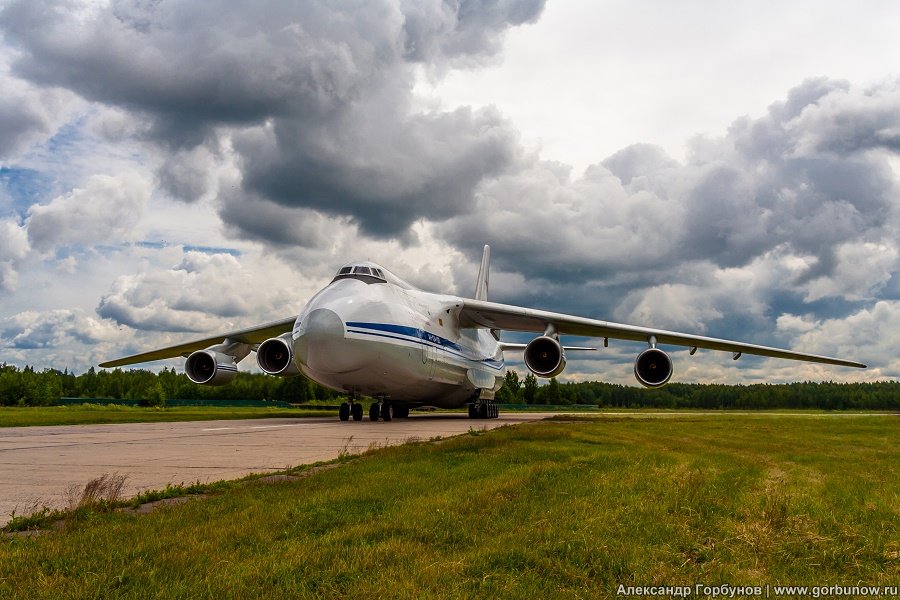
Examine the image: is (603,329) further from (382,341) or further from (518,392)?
(518,392)

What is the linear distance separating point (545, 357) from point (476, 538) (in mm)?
15021

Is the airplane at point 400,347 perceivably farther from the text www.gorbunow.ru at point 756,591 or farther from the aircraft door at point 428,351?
the text www.gorbunow.ru at point 756,591

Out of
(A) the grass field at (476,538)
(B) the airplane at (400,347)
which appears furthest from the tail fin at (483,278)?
(A) the grass field at (476,538)

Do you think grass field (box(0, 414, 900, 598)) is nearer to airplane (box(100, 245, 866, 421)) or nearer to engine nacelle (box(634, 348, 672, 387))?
airplane (box(100, 245, 866, 421))

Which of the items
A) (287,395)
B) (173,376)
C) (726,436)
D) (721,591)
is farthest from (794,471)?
(173,376)

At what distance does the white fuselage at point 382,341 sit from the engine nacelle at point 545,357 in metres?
2.57

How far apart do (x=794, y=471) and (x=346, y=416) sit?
13.2 meters

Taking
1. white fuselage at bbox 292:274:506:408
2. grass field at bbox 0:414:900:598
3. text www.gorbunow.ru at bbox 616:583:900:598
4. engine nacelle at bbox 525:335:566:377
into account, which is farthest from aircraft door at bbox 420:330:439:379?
text www.gorbunow.ru at bbox 616:583:900:598

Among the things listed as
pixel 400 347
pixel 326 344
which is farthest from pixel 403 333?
pixel 326 344

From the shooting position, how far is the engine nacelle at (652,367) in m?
17.7

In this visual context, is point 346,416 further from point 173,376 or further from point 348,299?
point 173,376

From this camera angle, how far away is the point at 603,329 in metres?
20.8

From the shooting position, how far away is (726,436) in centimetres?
1166

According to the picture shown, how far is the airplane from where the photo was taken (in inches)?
573
